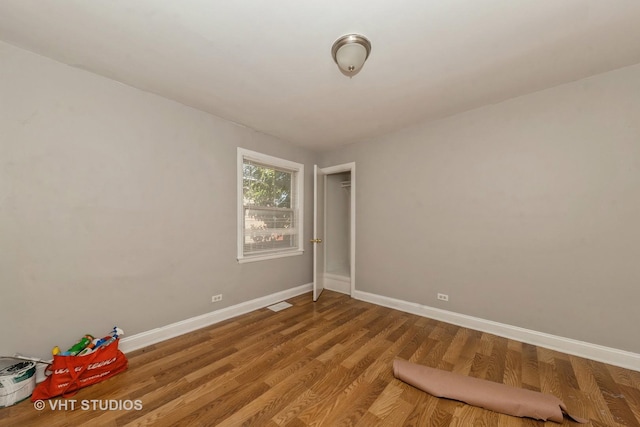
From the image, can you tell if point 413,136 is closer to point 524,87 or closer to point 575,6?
point 524,87

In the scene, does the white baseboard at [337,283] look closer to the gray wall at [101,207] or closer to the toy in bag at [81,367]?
the gray wall at [101,207]

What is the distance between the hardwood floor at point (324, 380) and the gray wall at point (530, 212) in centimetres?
49

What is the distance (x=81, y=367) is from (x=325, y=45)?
3.13m

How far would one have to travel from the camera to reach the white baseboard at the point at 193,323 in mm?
2336

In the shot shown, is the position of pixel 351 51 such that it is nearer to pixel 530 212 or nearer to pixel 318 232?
pixel 530 212

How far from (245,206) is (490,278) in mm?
3250

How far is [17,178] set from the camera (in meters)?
1.82

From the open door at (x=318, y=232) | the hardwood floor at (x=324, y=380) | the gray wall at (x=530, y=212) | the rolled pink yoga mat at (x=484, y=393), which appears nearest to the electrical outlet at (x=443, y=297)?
the gray wall at (x=530, y=212)

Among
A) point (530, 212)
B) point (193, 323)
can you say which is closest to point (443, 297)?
point (530, 212)

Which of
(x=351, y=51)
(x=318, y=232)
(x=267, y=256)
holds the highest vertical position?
(x=351, y=51)

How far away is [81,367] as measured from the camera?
182 centimetres

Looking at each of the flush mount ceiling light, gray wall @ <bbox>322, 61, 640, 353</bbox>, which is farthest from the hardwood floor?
the flush mount ceiling light

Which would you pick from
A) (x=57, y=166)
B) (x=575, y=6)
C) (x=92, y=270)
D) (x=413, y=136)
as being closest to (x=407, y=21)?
(x=575, y=6)

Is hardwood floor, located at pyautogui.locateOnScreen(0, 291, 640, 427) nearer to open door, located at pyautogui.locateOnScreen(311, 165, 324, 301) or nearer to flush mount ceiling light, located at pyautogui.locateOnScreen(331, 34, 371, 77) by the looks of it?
open door, located at pyautogui.locateOnScreen(311, 165, 324, 301)
